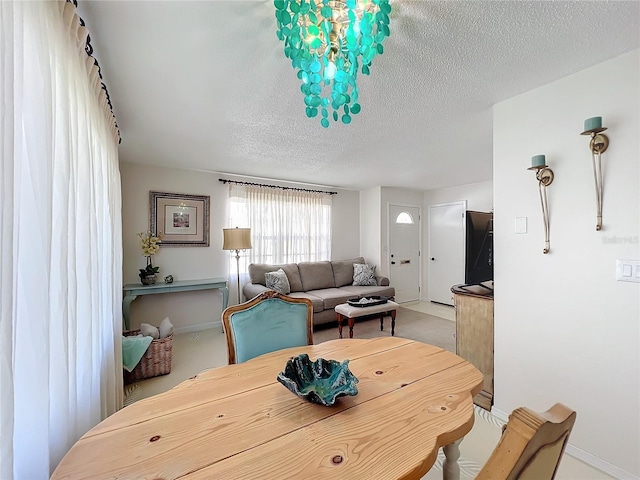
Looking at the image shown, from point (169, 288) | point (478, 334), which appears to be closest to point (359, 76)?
point (478, 334)

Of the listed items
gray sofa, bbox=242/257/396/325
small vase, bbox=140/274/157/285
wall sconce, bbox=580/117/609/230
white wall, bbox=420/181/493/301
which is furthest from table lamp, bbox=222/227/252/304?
white wall, bbox=420/181/493/301

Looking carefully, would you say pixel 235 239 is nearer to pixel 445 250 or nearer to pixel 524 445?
pixel 524 445

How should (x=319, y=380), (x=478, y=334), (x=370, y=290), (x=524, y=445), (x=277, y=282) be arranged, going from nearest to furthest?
(x=524, y=445) → (x=319, y=380) → (x=478, y=334) → (x=277, y=282) → (x=370, y=290)

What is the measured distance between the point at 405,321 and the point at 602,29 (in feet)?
12.4

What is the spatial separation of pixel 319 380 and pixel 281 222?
3.75m

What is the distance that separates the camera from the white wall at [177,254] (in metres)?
3.61

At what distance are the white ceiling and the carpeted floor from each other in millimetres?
2072

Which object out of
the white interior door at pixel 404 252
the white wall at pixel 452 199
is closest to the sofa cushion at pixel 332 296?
the white interior door at pixel 404 252

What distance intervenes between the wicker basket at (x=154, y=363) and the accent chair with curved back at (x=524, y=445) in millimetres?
2932

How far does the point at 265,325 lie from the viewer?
1573 mm

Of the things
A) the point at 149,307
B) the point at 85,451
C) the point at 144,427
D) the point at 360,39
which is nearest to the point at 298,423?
the point at 144,427

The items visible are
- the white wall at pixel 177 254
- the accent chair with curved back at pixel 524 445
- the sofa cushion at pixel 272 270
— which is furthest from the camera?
the sofa cushion at pixel 272 270

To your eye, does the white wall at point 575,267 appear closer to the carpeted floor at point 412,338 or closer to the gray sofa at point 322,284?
the carpeted floor at point 412,338

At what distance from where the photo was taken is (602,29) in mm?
1319
